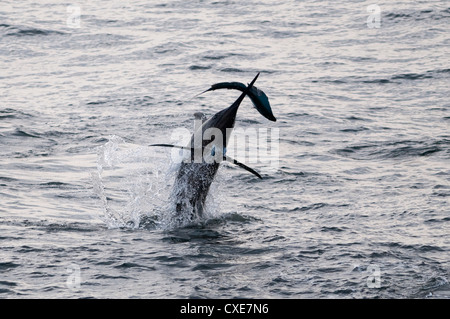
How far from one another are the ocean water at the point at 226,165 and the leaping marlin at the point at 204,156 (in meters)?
0.38

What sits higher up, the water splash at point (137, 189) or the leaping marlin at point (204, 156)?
the leaping marlin at point (204, 156)

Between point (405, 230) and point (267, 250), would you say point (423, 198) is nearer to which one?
point (405, 230)

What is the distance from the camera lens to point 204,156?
12.8 m

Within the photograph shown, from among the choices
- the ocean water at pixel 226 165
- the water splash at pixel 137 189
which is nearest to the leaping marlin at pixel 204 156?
the water splash at pixel 137 189

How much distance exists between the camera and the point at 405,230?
42.0 feet

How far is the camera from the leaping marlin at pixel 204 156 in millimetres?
12094

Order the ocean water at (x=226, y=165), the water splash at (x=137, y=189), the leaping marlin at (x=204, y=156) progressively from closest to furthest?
the ocean water at (x=226, y=165) < the leaping marlin at (x=204, y=156) < the water splash at (x=137, y=189)

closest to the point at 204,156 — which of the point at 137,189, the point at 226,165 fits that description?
the point at 137,189

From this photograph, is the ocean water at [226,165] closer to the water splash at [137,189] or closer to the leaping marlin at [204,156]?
the water splash at [137,189]

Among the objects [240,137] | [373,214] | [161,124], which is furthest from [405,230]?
[161,124]

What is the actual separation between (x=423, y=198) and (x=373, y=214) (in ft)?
3.99

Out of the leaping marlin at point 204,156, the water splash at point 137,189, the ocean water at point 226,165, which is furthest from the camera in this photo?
the water splash at point 137,189

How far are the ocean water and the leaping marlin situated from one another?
378mm

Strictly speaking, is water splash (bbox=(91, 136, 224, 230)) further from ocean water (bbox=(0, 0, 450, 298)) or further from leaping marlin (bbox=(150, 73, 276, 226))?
leaping marlin (bbox=(150, 73, 276, 226))
